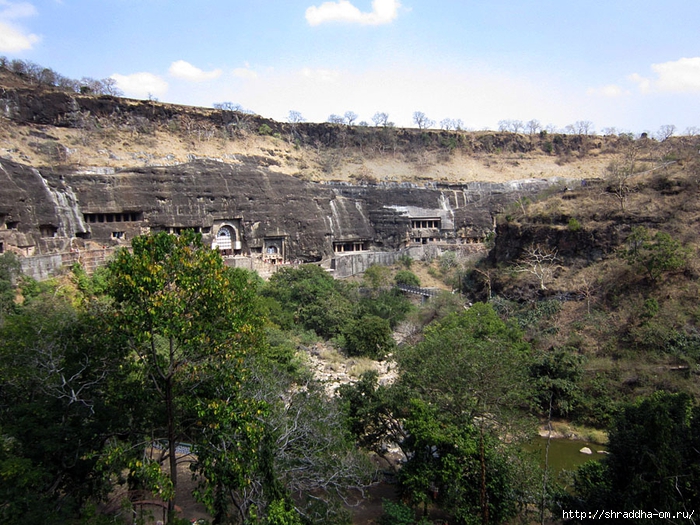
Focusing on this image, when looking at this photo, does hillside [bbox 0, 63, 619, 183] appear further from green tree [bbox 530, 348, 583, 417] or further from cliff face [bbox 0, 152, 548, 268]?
green tree [bbox 530, 348, 583, 417]

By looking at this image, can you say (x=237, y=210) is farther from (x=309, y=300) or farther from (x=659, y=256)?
(x=659, y=256)

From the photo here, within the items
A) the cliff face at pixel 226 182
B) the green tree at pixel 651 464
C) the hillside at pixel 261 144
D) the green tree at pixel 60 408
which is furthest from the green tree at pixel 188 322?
the hillside at pixel 261 144

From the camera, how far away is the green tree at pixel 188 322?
7.07 m

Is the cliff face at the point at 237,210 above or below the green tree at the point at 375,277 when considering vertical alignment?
above

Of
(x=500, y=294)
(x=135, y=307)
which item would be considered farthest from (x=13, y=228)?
(x=500, y=294)

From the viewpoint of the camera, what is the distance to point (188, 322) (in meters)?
7.17

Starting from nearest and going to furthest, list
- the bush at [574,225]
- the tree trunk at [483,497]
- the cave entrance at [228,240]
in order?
the tree trunk at [483,497] → the bush at [574,225] → the cave entrance at [228,240]

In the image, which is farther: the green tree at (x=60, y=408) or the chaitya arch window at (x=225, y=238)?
the chaitya arch window at (x=225, y=238)

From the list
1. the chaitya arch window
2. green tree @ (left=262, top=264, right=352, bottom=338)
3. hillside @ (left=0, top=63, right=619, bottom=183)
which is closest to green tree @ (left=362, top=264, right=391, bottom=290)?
green tree @ (left=262, top=264, right=352, bottom=338)

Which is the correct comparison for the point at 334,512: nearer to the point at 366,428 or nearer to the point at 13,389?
the point at 366,428

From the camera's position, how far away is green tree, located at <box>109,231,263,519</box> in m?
7.07

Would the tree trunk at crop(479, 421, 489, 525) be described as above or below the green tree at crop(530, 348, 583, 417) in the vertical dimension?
above

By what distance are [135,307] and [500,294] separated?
763 inches

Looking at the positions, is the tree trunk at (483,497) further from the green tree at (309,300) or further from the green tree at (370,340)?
the green tree at (309,300)
